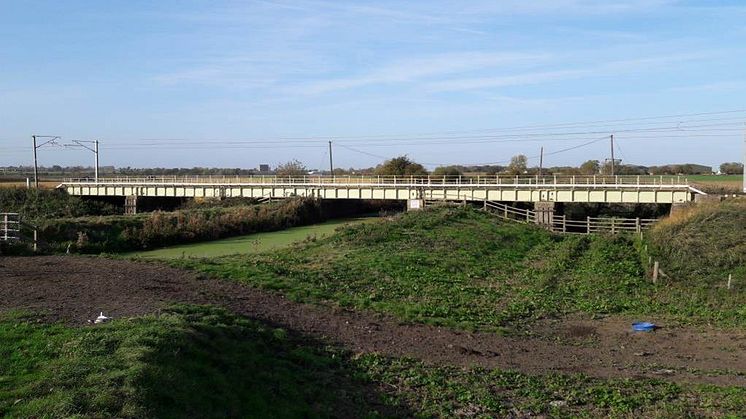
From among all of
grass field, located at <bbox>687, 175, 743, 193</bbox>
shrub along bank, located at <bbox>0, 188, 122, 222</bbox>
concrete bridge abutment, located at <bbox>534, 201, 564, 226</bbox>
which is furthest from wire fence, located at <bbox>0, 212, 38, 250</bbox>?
grass field, located at <bbox>687, 175, 743, 193</bbox>

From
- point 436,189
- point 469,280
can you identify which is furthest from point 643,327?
point 436,189

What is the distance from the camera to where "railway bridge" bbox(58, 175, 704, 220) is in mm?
49125

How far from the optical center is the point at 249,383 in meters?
10.6

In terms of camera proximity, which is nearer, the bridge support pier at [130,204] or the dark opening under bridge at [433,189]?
the dark opening under bridge at [433,189]

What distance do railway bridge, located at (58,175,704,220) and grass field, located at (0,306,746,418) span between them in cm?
3767

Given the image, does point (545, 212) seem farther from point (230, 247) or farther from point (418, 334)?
point (418, 334)

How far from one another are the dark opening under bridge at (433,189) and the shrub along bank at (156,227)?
9658 mm

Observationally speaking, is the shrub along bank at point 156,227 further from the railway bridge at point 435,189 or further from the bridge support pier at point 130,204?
the bridge support pier at point 130,204

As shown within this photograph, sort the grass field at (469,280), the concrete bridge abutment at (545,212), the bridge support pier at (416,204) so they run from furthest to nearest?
1. the bridge support pier at (416,204)
2. the concrete bridge abutment at (545,212)
3. the grass field at (469,280)

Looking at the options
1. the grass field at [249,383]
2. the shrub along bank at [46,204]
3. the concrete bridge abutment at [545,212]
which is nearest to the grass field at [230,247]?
the concrete bridge abutment at [545,212]

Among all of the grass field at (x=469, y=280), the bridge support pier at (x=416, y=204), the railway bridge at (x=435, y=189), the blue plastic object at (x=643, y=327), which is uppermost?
the railway bridge at (x=435, y=189)

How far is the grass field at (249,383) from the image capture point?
873cm

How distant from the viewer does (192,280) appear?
18719 millimetres

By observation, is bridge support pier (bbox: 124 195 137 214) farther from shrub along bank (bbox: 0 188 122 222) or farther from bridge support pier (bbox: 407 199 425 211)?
bridge support pier (bbox: 407 199 425 211)
